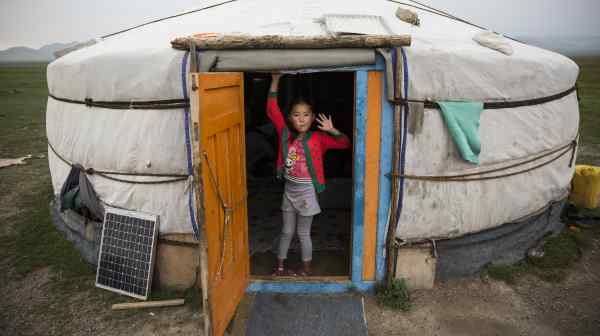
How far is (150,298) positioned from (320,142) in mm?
1905

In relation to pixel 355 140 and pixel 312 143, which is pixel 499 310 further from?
pixel 312 143

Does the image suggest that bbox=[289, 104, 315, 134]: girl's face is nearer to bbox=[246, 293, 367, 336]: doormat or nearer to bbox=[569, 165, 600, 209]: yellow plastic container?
bbox=[246, 293, 367, 336]: doormat

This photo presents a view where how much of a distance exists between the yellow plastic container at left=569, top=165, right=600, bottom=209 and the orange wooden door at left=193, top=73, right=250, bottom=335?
437 centimetres

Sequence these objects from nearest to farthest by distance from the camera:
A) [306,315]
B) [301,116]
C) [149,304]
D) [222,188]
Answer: [222,188]
[301,116]
[306,315]
[149,304]

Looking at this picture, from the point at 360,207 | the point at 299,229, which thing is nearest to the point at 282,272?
the point at 299,229

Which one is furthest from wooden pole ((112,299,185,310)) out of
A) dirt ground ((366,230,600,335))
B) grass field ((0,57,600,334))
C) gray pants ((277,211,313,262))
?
dirt ground ((366,230,600,335))

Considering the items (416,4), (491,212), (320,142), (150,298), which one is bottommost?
(150,298)

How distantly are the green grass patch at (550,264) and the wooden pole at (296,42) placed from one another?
2293 mm

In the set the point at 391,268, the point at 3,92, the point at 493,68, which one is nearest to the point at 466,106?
the point at 493,68

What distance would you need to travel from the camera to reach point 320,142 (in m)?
3.27

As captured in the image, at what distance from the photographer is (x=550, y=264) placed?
3.98 m

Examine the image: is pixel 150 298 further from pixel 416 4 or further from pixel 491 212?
pixel 416 4

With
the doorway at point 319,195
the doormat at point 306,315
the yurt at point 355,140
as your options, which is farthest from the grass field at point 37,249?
the doorway at point 319,195

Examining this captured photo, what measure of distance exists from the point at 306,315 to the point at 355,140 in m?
1.39
